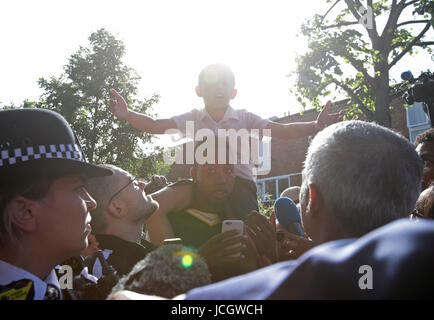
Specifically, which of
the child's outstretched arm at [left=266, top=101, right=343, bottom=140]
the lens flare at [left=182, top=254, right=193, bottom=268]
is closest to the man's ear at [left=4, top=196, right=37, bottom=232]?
the lens flare at [left=182, top=254, right=193, bottom=268]

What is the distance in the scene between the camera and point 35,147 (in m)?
1.50

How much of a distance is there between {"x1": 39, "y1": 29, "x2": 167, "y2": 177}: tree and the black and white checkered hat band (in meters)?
16.5

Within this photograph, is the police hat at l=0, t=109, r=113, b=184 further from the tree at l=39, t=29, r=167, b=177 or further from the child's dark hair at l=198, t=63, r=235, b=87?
the tree at l=39, t=29, r=167, b=177

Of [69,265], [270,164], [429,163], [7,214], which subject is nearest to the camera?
[7,214]

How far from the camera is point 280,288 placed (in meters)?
0.58

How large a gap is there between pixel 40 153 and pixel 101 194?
139 cm

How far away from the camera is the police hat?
1.45 meters

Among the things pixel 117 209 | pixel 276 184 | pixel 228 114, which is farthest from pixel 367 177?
pixel 276 184

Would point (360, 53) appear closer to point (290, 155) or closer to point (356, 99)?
point (356, 99)

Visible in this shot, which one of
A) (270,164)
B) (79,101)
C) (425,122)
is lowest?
(270,164)

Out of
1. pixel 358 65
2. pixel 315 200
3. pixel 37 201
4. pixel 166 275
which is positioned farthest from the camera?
pixel 358 65

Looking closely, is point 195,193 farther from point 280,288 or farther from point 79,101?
point 79,101
